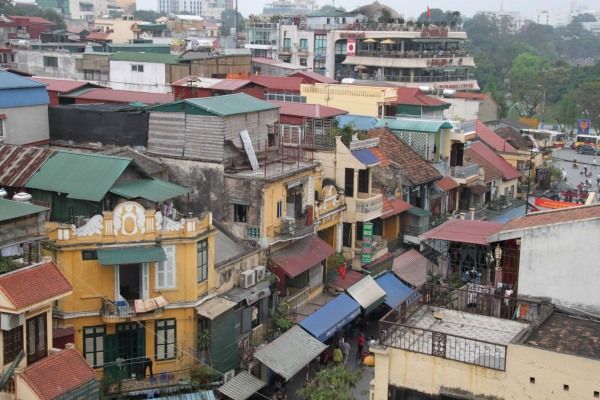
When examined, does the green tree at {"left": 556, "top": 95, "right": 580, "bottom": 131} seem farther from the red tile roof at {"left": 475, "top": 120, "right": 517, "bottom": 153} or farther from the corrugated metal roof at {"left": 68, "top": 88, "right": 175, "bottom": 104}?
the corrugated metal roof at {"left": 68, "top": 88, "right": 175, "bottom": 104}

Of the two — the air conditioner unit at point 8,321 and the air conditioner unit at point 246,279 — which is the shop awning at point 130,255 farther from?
the air conditioner unit at point 8,321

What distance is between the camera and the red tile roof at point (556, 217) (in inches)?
678

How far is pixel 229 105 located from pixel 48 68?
2881cm

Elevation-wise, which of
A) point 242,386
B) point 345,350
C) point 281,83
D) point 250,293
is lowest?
point 345,350

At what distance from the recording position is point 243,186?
2700 cm

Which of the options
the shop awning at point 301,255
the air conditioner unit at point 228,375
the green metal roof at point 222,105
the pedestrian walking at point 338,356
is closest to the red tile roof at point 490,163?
the shop awning at point 301,255

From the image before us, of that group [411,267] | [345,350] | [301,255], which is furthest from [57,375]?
[411,267]

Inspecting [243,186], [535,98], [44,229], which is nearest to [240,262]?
[243,186]

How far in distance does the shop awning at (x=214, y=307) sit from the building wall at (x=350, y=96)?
756 inches

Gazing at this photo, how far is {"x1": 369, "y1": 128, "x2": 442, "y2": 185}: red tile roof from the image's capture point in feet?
119

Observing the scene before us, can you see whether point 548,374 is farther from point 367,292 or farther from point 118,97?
point 118,97

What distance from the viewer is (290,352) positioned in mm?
24719

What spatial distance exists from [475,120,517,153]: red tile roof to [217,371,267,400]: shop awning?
2885 centimetres

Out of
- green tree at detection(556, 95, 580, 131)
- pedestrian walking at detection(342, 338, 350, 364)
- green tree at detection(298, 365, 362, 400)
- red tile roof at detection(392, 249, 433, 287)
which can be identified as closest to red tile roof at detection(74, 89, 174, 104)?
red tile roof at detection(392, 249, 433, 287)
